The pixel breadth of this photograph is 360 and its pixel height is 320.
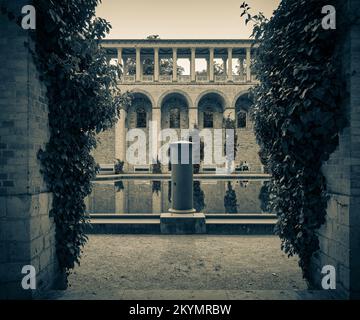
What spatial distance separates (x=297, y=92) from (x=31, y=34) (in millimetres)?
2990

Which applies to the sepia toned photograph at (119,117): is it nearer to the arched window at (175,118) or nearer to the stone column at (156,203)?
the stone column at (156,203)

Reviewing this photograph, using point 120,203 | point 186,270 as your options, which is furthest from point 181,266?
point 120,203

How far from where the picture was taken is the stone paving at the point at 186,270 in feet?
11.7

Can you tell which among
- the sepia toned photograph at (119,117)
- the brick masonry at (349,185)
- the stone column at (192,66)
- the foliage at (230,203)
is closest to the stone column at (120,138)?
the stone column at (192,66)

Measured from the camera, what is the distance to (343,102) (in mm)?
3148

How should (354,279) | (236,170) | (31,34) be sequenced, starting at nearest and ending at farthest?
(354,279), (31,34), (236,170)

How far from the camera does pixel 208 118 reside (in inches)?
1134

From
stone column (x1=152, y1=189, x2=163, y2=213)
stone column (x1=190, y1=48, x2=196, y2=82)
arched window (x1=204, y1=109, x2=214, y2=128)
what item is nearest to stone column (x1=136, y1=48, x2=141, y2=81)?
stone column (x1=190, y1=48, x2=196, y2=82)

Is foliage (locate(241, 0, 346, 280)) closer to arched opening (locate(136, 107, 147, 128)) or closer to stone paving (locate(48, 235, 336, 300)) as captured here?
stone paving (locate(48, 235, 336, 300))

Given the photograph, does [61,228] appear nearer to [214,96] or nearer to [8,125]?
[8,125]

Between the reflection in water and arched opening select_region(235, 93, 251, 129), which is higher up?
arched opening select_region(235, 93, 251, 129)

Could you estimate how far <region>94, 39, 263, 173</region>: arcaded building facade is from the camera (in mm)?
27125

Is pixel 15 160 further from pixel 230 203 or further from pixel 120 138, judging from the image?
pixel 120 138
